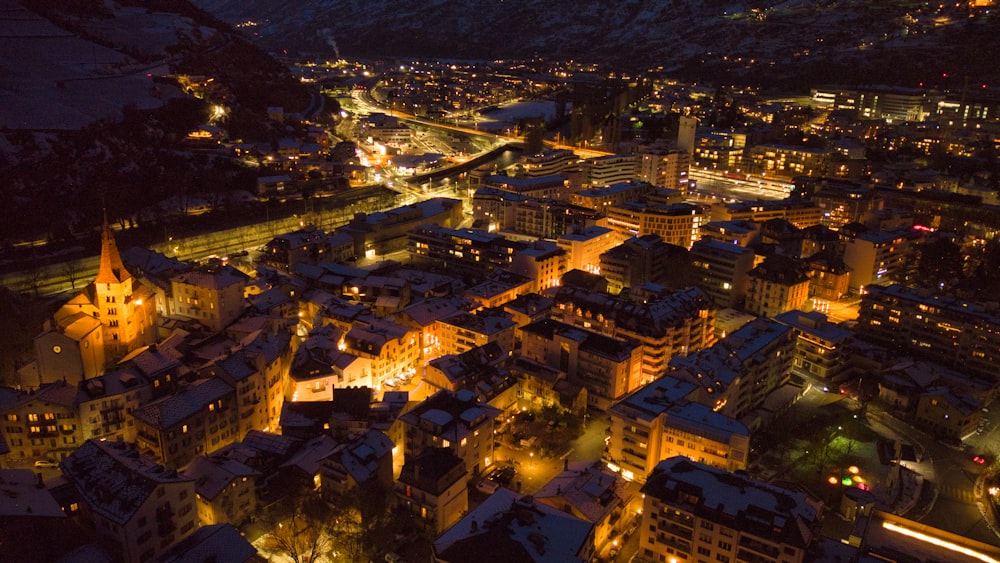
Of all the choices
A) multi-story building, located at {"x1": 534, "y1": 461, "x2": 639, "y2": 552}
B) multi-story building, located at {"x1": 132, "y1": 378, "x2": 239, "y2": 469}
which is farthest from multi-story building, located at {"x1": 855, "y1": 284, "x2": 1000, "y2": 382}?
multi-story building, located at {"x1": 132, "y1": 378, "x2": 239, "y2": 469}

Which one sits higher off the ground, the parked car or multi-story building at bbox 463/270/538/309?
multi-story building at bbox 463/270/538/309

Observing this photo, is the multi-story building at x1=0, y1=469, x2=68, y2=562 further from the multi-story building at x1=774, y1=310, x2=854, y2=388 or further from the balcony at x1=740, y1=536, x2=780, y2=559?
the multi-story building at x1=774, y1=310, x2=854, y2=388

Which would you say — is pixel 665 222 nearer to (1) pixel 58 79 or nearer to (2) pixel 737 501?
(2) pixel 737 501

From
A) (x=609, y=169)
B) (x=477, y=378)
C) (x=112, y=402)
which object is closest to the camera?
(x=112, y=402)

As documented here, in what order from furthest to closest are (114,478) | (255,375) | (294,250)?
(294,250) → (255,375) → (114,478)

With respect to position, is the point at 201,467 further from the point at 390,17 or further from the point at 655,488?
the point at 390,17

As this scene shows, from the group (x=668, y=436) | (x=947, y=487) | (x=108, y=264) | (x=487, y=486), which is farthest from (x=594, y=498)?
(x=108, y=264)
